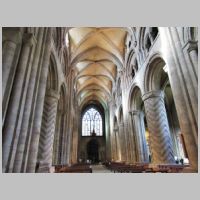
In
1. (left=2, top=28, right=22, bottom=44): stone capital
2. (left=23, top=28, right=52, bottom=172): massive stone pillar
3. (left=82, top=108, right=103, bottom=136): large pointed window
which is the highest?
(left=82, top=108, right=103, bottom=136): large pointed window

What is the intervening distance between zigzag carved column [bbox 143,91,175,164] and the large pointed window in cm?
2102

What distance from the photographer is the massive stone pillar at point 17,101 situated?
A: 13.2 feet

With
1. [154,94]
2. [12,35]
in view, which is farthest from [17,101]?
[154,94]

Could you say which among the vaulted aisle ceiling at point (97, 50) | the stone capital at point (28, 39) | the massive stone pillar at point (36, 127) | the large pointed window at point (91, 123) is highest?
the vaulted aisle ceiling at point (97, 50)

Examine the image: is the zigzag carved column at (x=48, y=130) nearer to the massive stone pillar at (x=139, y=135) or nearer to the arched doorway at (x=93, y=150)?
the massive stone pillar at (x=139, y=135)

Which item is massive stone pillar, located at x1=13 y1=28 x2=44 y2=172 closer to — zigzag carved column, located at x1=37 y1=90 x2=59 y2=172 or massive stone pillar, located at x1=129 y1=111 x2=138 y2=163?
zigzag carved column, located at x1=37 y1=90 x2=59 y2=172

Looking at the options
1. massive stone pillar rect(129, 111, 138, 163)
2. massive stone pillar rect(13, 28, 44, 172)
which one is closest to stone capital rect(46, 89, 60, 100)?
massive stone pillar rect(13, 28, 44, 172)

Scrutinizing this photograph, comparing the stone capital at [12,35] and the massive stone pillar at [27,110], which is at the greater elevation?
the stone capital at [12,35]

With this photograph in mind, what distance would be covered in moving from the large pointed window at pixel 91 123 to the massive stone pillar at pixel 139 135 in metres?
17.1

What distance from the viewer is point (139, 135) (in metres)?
12.5

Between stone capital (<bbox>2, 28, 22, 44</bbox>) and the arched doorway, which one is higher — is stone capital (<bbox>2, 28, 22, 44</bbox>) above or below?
above

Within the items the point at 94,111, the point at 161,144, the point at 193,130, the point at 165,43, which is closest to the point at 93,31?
the point at 165,43

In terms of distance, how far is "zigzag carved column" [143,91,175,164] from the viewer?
27.5ft

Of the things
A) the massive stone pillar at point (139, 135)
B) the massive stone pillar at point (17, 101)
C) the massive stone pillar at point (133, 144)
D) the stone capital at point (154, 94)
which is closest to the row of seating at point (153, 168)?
the stone capital at point (154, 94)
